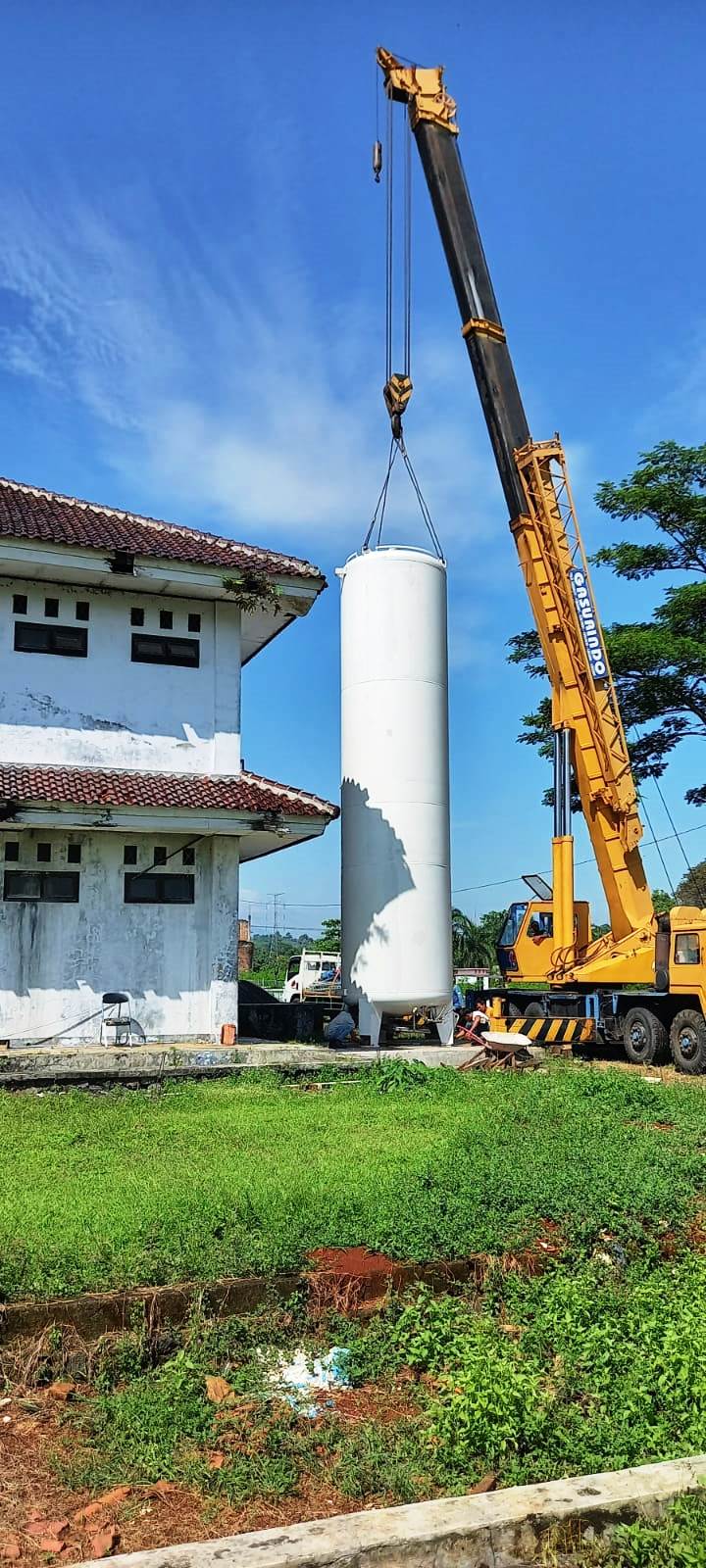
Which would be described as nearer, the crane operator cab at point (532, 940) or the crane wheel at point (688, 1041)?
the crane wheel at point (688, 1041)

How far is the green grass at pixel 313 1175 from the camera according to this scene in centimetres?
682

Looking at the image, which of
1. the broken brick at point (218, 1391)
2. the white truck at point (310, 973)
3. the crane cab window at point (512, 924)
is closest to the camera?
the broken brick at point (218, 1391)

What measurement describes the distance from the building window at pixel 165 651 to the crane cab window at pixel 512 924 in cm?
795

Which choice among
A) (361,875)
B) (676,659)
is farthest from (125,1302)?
(676,659)

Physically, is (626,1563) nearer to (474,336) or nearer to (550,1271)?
(550,1271)

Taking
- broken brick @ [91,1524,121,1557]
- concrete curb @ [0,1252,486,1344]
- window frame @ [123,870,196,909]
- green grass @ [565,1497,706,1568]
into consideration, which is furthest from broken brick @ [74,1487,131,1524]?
window frame @ [123,870,196,909]

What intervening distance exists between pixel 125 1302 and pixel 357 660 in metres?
14.1

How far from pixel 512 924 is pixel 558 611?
6266 millimetres

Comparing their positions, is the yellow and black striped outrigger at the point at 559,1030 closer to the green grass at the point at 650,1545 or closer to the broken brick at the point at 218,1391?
the broken brick at the point at 218,1391

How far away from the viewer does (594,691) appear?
19.4m

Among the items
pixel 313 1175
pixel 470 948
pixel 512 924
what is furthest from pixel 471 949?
pixel 313 1175

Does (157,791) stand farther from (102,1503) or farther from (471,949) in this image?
(471,949)

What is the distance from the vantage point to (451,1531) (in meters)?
4.05

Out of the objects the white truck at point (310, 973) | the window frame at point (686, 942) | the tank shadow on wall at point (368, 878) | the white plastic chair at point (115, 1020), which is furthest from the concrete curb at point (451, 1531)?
the white truck at point (310, 973)
